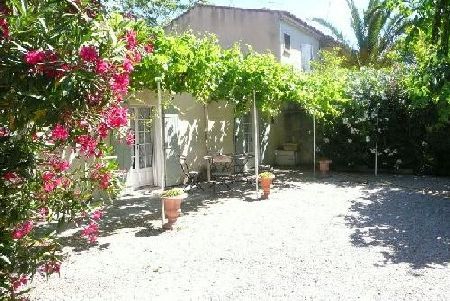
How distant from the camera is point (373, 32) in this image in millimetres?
21172

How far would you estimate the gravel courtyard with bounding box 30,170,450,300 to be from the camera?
464cm

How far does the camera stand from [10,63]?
2389mm

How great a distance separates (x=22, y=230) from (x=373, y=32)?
21.4 metres

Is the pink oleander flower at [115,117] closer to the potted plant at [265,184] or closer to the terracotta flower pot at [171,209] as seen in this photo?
the terracotta flower pot at [171,209]

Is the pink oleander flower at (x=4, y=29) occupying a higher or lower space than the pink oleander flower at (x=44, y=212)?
higher

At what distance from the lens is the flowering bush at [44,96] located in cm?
239

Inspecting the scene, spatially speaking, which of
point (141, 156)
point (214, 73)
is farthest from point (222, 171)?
point (214, 73)

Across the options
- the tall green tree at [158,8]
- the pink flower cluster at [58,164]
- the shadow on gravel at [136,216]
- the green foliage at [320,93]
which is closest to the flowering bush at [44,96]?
the pink flower cluster at [58,164]

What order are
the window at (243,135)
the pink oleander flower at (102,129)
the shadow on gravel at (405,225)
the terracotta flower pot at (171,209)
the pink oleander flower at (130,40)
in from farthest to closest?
the window at (243,135), the terracotta flower pot at (171,209), the shadow on gravel at (405,225), the pink oleander flower at (130,40), the pink oleander flower at (102,129)

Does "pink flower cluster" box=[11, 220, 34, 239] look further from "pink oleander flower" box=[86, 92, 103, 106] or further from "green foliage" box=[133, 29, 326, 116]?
"green foliage" box=[133, 29, 326, 116]

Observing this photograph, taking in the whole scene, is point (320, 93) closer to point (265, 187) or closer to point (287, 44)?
point (265, 187)

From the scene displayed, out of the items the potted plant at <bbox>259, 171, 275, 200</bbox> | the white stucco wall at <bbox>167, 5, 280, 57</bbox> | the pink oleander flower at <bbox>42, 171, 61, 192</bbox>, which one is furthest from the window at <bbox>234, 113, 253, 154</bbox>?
the pink oleander flower at <bbox>42, 171, 61, 192</bbox>

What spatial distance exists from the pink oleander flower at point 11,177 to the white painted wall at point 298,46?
1657 cm

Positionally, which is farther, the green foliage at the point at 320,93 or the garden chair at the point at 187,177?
the green foliage at the point at 320,93
